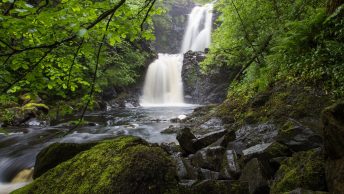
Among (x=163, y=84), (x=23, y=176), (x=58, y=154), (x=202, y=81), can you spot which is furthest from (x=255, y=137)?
(x=163, y=84)

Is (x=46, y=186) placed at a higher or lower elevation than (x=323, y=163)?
lower

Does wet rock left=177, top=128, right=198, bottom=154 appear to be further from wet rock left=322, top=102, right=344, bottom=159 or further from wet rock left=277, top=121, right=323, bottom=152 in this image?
wet rock left=322, top=102, right=344, bottom=159

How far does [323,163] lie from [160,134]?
8145 millimetres

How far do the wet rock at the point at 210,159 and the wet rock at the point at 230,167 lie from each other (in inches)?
16.0

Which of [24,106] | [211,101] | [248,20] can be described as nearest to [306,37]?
[248,20]

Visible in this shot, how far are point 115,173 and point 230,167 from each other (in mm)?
2069

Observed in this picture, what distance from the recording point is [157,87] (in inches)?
1114

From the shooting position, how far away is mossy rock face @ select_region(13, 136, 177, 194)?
314 centimetres

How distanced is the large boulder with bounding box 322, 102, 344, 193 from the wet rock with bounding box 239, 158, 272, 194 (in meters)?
0.86

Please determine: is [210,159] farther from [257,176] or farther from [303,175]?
[303,175]

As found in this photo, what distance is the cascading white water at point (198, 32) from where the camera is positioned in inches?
1423

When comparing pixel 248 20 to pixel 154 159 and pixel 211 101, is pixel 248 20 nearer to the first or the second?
pixel 154 159

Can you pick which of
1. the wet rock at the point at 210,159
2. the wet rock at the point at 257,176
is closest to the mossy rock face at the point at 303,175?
the wet rock at the point at 257,176

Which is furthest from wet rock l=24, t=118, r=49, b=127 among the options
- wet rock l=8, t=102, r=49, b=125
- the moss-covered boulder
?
the moss-covered boulder
